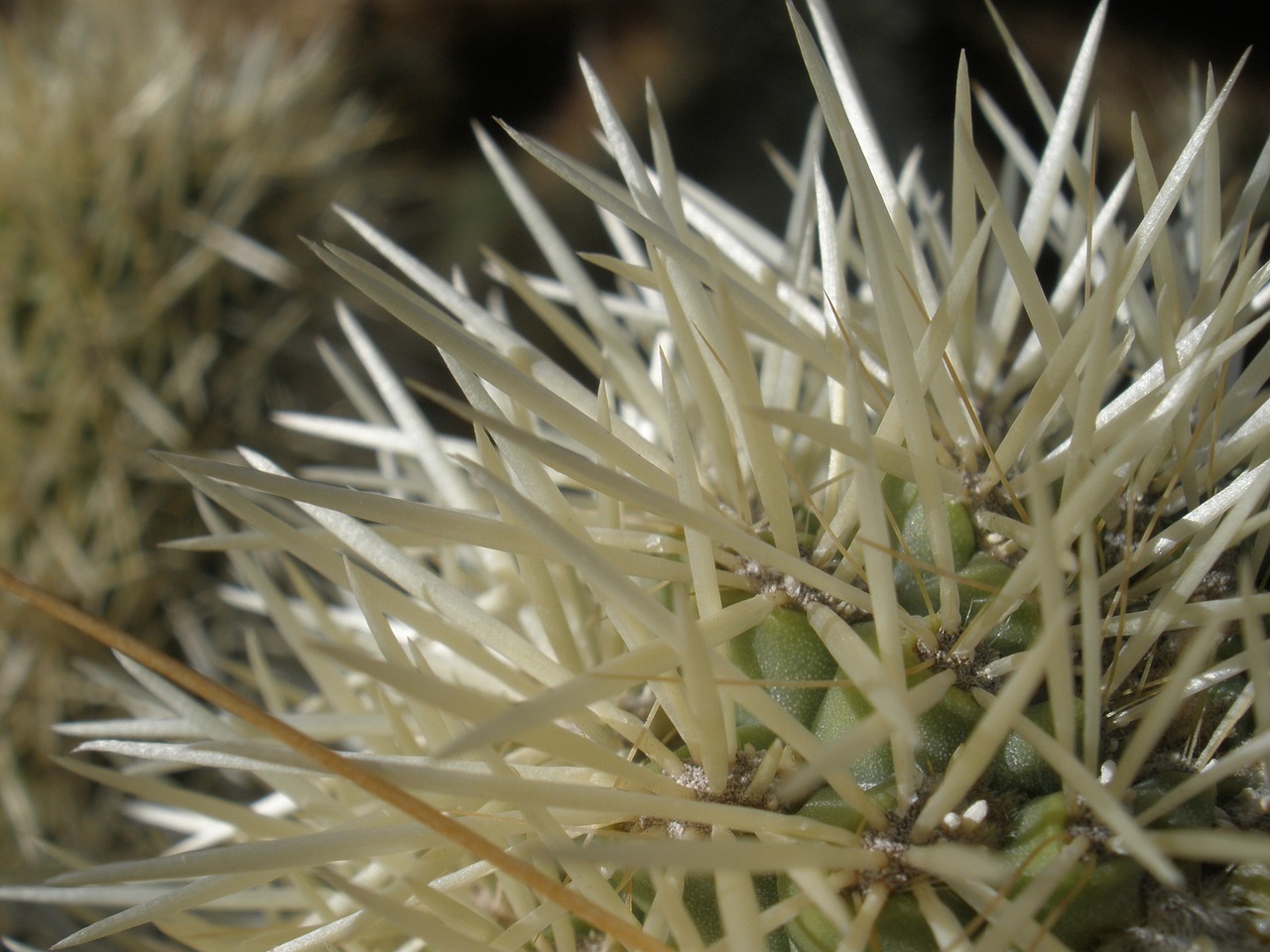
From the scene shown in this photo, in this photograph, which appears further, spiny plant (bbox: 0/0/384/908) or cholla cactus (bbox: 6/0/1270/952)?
spiny plant (bbox: 0/0/384/908)

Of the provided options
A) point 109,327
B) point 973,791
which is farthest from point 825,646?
point 109,327

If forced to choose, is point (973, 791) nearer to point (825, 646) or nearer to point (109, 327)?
point (825, 646)

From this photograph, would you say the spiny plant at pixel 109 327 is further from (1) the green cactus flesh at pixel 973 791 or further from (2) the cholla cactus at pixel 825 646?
(1) the green cactus flesh at pixel 973 791

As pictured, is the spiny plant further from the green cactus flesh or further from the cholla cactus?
the green cactus flesh

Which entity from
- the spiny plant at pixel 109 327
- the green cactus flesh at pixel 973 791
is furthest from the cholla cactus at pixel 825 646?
the spiny plant at pixel 109 327

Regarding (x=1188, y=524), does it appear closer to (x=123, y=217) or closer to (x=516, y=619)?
(x=516, y=619)

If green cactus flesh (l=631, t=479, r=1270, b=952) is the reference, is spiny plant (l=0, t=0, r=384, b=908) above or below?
below

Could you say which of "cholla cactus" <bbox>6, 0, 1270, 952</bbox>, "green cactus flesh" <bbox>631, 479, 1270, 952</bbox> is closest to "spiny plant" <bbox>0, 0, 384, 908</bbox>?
"cholla cactus" <bbox>6, 0, 1270, 952</bbox>

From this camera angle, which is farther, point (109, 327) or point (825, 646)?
point (109, 327)
